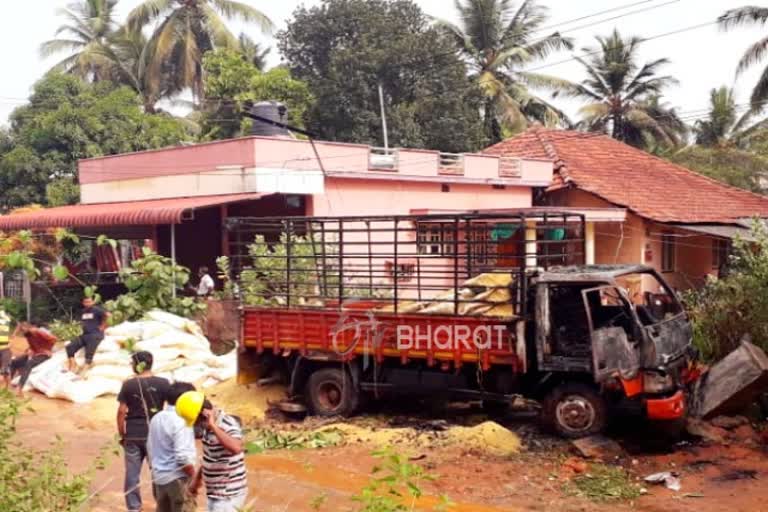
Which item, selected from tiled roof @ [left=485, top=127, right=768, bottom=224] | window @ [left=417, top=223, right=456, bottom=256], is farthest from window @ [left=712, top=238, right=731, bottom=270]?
window @ [left=417, top=223, right=456, bottom=256]

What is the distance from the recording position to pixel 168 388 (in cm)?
700

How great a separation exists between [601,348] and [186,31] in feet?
98.2

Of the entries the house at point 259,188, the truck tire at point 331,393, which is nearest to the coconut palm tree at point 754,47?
the house at point 259,188

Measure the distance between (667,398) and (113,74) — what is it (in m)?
31.5

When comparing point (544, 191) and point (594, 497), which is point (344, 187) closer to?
point (544, 191)

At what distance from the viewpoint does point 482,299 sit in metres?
10.1

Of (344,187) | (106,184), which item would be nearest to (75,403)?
(344,187)

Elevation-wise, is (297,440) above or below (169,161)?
below

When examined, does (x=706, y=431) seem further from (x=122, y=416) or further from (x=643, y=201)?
(x=643, y=201)

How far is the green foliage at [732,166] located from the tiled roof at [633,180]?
5.17m

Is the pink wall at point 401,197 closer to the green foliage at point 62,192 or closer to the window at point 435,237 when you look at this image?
the window at point 435,237

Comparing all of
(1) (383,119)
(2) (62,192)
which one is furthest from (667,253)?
(2) (62,192)

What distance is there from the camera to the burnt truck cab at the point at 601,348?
895 cm

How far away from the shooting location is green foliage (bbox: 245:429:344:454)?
10164 mm
